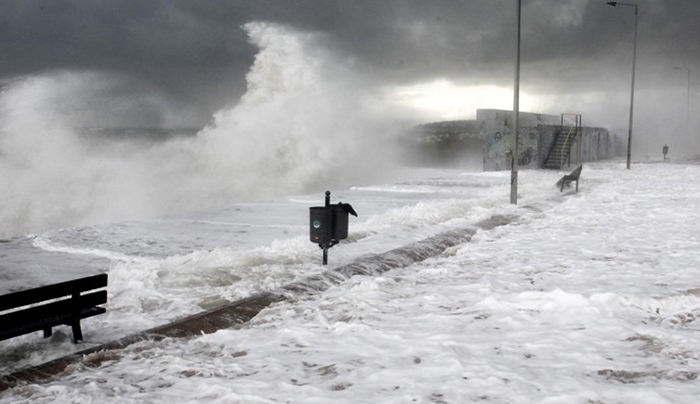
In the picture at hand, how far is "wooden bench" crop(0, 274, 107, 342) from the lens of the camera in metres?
4.65

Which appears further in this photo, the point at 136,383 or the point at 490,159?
the point at 490,159

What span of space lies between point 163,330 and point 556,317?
3.88m

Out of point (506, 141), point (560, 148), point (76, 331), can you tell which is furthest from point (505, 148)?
point (76, 331)

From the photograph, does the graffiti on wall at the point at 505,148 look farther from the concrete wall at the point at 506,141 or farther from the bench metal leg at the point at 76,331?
the bench metal leg at the point at 76,331

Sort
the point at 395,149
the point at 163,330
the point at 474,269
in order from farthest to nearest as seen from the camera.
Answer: the point at 395,149 < the point at 474,269 < the point at 163,330

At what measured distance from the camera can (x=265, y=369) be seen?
4.60m

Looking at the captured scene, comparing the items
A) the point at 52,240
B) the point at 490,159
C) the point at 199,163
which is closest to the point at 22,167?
the point at 199,163

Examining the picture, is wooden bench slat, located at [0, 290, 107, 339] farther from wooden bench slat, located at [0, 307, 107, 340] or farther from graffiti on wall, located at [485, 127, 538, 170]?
graffiti on wall, located at [485, 127, 538, 170]

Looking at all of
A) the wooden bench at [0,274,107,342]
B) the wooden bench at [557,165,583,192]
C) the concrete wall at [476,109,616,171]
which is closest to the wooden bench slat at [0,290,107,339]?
the wooden bench at [0,274,107,342]

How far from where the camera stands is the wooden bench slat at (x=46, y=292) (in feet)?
15.1

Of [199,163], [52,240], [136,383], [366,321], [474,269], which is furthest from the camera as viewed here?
[199,163]

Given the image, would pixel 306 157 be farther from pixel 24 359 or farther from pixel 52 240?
pixel 24 359

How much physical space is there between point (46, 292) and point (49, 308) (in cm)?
22

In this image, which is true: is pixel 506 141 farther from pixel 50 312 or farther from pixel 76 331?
pixel 50 312
